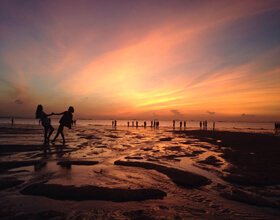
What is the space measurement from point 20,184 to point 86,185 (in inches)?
72.9

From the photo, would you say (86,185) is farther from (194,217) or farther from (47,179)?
(194,217)

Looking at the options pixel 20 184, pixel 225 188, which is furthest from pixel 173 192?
pixel 20 184

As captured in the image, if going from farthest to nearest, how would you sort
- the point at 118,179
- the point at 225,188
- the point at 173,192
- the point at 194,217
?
the point at 118,179, the point at 225,188, the point at 173,192, the point at 194,217

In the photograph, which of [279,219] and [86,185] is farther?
[86,185]

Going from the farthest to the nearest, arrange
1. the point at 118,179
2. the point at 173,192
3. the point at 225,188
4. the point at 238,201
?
the point at 118,179 → the point at 225,188 → the point at 173,192 → the point at 238,201

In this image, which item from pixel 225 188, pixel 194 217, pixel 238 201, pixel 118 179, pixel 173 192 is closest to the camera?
pixel 194 217

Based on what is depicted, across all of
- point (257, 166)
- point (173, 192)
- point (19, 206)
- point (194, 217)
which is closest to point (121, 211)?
point (194, 217)

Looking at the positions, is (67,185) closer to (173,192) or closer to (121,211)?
(121,211)

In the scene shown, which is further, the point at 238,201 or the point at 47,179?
the point at 47,179

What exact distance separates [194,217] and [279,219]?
66.8 inches

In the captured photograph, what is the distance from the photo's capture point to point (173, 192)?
4.85 meters

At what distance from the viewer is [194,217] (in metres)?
3.50

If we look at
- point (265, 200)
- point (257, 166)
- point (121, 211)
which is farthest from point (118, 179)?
point (257, 166)

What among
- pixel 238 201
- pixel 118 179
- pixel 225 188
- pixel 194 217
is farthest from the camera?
pixel 118 179
